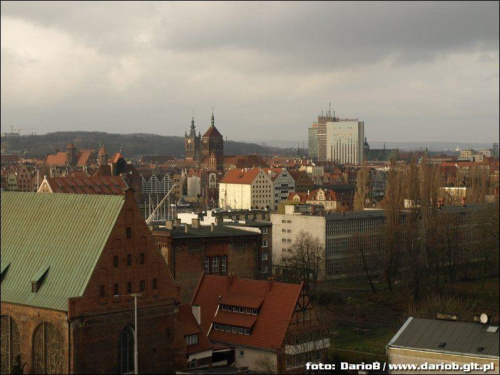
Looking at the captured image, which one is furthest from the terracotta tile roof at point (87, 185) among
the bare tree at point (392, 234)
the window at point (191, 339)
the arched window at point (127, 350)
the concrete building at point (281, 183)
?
the arched window at point (127, 350)

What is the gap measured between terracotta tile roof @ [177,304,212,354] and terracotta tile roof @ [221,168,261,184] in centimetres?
13010

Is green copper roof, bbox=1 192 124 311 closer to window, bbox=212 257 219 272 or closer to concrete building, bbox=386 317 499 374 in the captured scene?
concrete building, bbox=386 317 499 374

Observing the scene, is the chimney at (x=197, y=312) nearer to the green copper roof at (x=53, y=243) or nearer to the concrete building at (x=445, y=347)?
the green copper roof at (x=53, y=243)

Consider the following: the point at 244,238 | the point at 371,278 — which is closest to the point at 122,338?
the point at 244,238

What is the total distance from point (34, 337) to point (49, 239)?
197 inches

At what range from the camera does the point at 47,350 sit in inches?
1725

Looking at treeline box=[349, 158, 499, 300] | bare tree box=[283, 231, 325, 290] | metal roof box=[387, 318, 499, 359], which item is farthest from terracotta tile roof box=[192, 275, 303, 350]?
treeline box=[349, 158, 499, 300]

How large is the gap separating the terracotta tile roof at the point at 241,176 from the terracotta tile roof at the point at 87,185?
35539 millimetres

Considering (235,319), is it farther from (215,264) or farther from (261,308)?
(215,264)

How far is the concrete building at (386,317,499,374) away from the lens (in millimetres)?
39875

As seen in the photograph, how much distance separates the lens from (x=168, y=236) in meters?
66.8

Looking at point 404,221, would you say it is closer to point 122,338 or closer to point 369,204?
point 369,204

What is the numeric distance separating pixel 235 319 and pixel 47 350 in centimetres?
1229

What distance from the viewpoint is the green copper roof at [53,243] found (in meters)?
43.9
